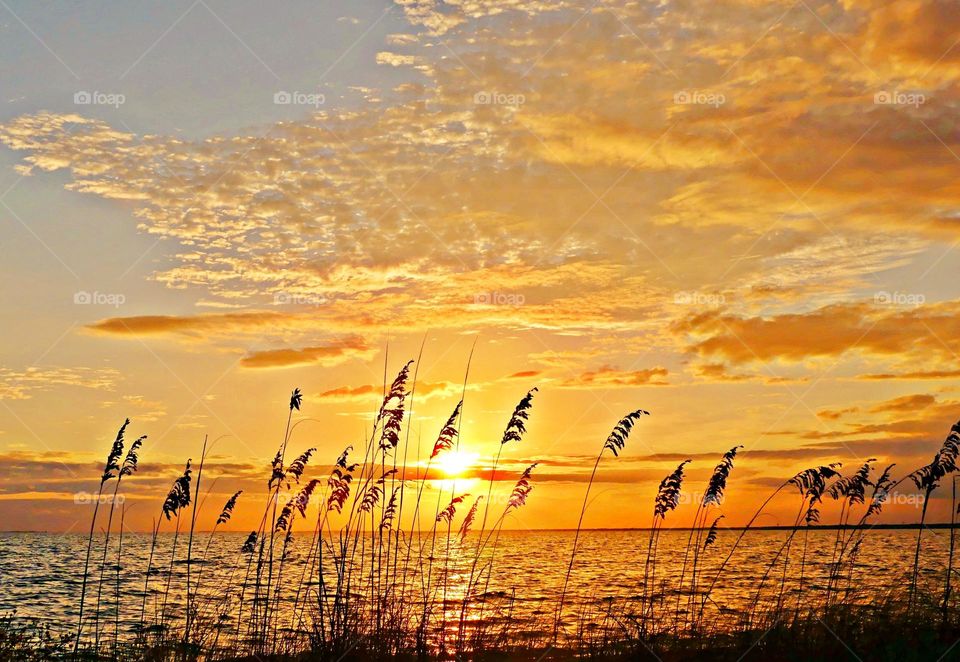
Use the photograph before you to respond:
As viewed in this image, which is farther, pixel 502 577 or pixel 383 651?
pixel 502 577

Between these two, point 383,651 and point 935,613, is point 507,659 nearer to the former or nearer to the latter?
point 383,651

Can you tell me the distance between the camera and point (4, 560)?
2026 inches

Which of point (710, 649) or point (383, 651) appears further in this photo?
point (710, 649)

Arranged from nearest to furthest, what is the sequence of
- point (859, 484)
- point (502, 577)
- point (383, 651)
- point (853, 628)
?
point (383, 651), point (853, 628), point (859, 484), point (502, 577)

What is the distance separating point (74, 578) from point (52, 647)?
23.6m

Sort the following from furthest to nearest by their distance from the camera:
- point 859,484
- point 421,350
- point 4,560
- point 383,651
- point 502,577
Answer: point 4,560 < point 502,577 < point 859,484 < point 421,350 < point 383,651

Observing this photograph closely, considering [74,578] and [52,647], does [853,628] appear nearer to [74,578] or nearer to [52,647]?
[52,647]

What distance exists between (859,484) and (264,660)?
1103 cm

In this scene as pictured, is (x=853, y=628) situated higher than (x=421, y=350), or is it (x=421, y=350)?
(x=421, y=350)

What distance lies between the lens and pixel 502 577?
1387 inches

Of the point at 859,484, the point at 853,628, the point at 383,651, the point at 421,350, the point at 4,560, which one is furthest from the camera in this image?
the point at 4,560

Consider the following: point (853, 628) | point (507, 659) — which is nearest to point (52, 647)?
point (507, 659)

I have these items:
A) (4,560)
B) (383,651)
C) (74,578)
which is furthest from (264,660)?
(4,560)

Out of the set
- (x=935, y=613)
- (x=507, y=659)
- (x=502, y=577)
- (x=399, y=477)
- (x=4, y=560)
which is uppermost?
(x=399, y=477)
